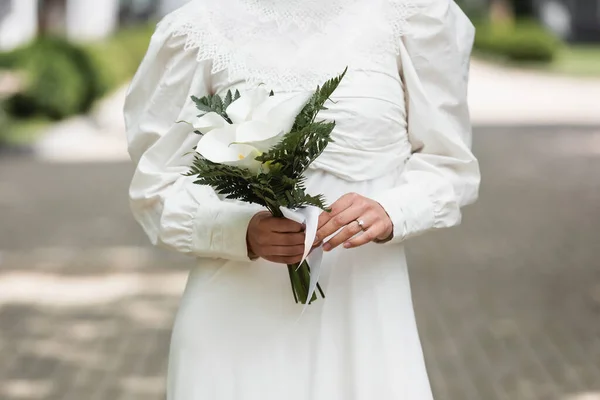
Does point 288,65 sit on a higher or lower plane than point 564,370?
higher

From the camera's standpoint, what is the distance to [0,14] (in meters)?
25.8

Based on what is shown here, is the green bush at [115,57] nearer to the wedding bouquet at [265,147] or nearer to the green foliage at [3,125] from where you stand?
the green foliage at [3,125]

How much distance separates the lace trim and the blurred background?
11.3 ft

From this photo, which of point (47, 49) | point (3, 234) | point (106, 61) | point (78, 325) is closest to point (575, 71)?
point (106, 61)

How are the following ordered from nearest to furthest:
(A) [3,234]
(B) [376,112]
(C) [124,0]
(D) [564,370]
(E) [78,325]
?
(B) [376,112] < (D) [564,370] < (E) [78,325] < (A) [3,234] < (C) [124,0]

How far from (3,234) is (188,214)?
8019mm

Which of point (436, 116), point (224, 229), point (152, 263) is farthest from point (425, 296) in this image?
point (224, 229)

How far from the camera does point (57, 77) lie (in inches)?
719

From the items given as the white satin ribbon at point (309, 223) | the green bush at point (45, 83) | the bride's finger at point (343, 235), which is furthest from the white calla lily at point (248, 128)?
the green bush at point (45, 83)

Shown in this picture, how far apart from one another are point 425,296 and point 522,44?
2981 centimetres

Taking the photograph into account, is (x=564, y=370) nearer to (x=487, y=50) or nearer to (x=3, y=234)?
(x=3, y=234)

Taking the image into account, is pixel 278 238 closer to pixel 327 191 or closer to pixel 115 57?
pixel 327 191

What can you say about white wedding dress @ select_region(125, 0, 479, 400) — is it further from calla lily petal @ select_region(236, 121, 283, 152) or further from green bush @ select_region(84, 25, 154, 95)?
green bush @ select_region(84, 25, 154, 95)

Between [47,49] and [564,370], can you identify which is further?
[47,49]
